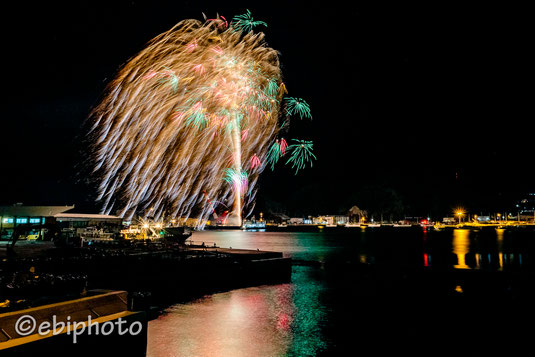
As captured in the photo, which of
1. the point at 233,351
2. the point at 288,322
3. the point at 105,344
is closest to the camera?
the point at 105,344

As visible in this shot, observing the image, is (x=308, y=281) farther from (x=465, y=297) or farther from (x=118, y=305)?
(x=118, y=305)

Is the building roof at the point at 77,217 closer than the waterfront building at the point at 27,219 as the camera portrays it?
No

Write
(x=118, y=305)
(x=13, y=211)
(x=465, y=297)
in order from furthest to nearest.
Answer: (x=13, y=211), (x=465, y=297), (x=118, y=305)

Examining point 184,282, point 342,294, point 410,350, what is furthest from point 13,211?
point 410,350

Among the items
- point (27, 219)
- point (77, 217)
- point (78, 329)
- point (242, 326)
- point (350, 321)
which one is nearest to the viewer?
point (78, 329)

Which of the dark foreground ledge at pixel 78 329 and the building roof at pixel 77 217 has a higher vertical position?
the building roof at pixel 77 217

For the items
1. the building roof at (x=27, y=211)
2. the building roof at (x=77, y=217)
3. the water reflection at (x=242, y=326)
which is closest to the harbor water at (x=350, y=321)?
the water reflection at (x=242, y=326)

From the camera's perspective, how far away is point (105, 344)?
715 centimetres

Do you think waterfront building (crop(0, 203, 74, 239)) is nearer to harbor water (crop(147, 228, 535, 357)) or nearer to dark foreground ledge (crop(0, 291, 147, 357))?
harbor water (crop(147, 228, 535, 357))

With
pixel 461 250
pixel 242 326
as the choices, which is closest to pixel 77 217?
pixel 242 326

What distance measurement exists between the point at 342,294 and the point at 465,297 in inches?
237

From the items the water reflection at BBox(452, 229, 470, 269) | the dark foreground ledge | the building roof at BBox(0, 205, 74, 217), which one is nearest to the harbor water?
the dark foreground ledge

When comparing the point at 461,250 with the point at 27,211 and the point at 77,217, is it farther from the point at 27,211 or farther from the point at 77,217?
the point at 27,211

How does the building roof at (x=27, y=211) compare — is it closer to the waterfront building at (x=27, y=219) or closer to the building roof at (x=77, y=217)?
the waterfront building at (x=27, y=219)
